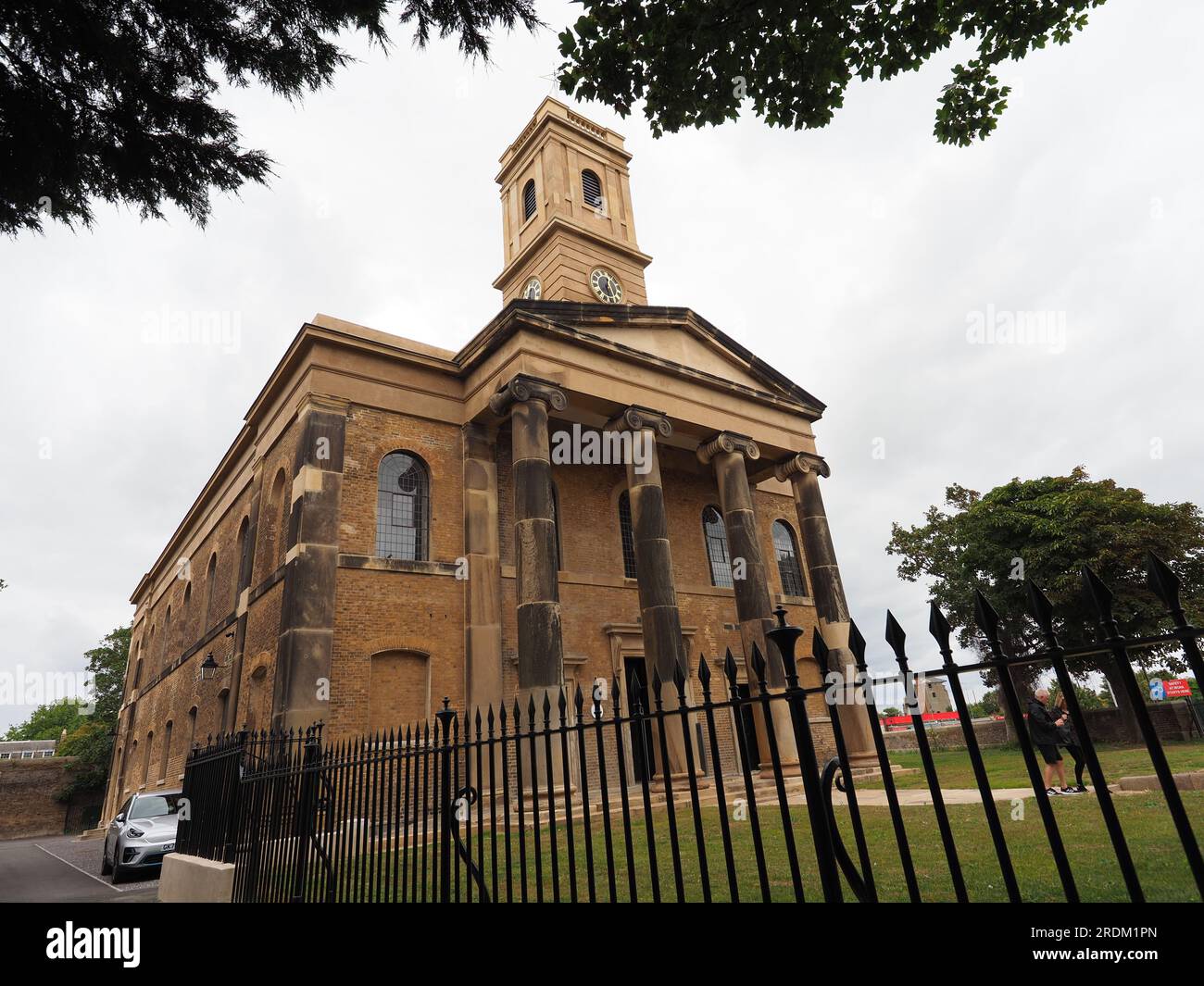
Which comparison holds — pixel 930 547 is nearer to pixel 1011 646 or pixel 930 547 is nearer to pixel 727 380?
pixel 1011 646

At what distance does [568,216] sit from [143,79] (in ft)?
67.4

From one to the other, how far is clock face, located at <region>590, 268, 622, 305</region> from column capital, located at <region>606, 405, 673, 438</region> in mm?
8619

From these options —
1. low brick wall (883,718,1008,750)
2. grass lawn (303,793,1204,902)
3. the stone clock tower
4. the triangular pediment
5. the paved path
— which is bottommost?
the paved path

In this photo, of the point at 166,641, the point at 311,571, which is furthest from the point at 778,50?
the point at 166,641

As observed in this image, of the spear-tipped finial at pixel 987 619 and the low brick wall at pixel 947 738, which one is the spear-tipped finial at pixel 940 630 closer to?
the spear-tipped finial at pixel 987 619

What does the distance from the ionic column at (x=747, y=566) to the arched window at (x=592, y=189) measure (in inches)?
496

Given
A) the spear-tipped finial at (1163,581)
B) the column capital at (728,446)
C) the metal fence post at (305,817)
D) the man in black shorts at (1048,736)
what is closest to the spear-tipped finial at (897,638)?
the spear-tipped finial at (1163,581)

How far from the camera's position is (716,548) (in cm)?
Result: 2144

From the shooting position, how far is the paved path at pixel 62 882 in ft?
34.6

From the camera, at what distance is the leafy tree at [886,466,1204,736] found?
22.0 metres

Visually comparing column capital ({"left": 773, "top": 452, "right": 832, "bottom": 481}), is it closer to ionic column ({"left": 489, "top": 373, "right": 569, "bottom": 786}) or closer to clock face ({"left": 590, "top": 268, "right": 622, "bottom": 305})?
ionic column ({"left": 489, "top": 373, "right": 569, "bottom": 786})

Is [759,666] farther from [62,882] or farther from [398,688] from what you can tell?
[62,882]
